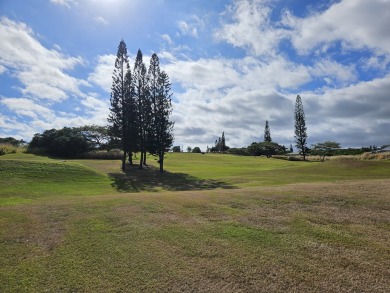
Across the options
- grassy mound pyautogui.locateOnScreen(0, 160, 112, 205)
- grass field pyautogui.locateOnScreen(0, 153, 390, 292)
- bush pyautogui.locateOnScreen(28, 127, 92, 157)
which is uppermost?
bush pyautogui.locateOnScreen(28, 127, 92, 157)

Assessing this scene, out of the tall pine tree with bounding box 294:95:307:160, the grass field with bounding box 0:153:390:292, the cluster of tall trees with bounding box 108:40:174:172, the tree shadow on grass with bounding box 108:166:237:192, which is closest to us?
the grass field with bounding box 0:153:390:292

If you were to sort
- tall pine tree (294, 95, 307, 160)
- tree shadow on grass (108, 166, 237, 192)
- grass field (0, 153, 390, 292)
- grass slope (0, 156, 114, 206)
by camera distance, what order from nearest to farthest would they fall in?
grass field (0, 153, 390, 292)
grass slope (0, 156, 114, 206)
tree shadow on grass (108, 166, 237, 192)
tall pine tree (294, 95, 307, 160)

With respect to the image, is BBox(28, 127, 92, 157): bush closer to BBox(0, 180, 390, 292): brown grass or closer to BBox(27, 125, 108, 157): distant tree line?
BBox(27, 125, 108, 157): distant tree line

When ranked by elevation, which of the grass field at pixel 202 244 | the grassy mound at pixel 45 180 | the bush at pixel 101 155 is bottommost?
the grass field at pixel 202 244

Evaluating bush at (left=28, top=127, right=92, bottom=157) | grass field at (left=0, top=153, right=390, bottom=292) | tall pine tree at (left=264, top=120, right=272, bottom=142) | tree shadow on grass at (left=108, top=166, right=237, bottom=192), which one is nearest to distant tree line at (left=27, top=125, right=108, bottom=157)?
bush at (left=28, top=127, right=92, bottom=157)

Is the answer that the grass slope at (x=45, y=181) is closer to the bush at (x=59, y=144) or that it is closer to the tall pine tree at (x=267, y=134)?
the bush at (x=59, y=144)

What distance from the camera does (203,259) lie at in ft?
26.3

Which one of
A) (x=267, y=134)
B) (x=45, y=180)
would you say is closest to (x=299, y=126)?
(x=267, y=134)

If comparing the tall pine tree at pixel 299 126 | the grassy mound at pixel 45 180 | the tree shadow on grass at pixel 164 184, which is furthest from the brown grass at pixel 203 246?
the tall pine tree at pixel 299 126

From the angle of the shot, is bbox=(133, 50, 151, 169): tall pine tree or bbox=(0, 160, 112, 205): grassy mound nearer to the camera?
bbox=(0, 160, 112, 205): grassy mound

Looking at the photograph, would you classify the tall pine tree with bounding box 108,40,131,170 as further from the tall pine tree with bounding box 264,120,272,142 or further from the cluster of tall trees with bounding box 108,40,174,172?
the tall pine tree with bounding box 264,120,272,142

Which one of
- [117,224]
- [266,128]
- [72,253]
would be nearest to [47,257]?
[72,253]

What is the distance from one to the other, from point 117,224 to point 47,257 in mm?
2992

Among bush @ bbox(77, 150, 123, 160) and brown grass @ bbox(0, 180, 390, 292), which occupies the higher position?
bush @ bbox(77, 150, 123, 160)
